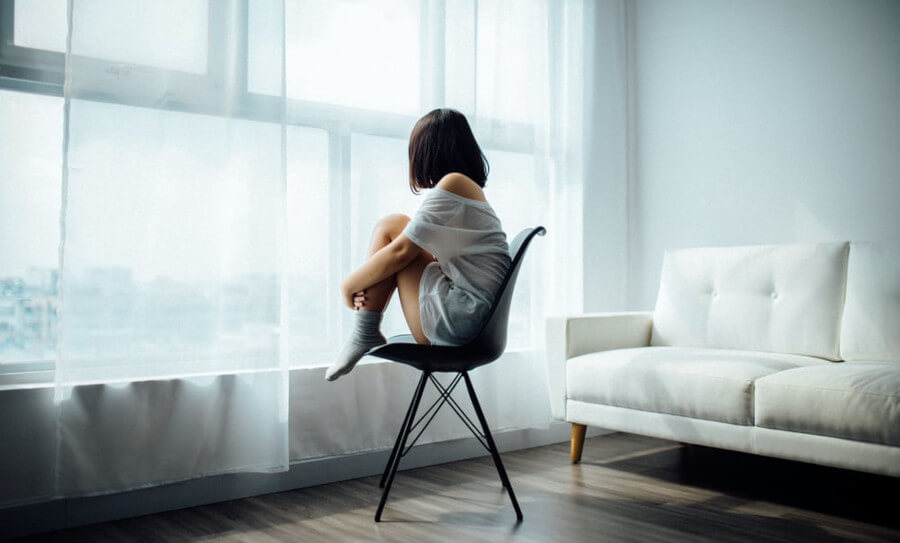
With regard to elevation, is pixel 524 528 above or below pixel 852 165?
below

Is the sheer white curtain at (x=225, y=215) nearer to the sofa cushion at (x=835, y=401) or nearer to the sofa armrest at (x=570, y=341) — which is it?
the sofa armrest at (x=570, y=341)

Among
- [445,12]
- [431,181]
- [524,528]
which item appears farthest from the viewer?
[445,12]

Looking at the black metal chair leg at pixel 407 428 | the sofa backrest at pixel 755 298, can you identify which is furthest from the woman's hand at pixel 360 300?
the sofa backrest at pixel 755 298

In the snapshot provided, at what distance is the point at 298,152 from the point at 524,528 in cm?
145

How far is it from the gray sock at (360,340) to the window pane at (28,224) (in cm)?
85

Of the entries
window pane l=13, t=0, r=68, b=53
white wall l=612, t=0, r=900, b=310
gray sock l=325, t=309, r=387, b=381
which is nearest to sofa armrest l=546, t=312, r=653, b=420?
white wall l=612, t=0, r=900, b=310

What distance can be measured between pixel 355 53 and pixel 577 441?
171cm

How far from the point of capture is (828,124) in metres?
2.95

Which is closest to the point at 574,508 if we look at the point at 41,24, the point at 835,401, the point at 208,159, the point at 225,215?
the point at 835,401

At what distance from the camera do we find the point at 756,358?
245 cm

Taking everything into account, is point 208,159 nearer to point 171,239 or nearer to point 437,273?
point 171,239

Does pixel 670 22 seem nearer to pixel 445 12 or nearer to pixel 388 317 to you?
pixel 445 12

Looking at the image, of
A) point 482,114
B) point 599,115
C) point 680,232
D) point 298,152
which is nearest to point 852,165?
point 680,232

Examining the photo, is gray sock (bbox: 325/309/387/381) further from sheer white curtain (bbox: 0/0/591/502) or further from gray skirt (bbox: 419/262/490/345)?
sheer white curtain (bbox: 0/0/591/502)
